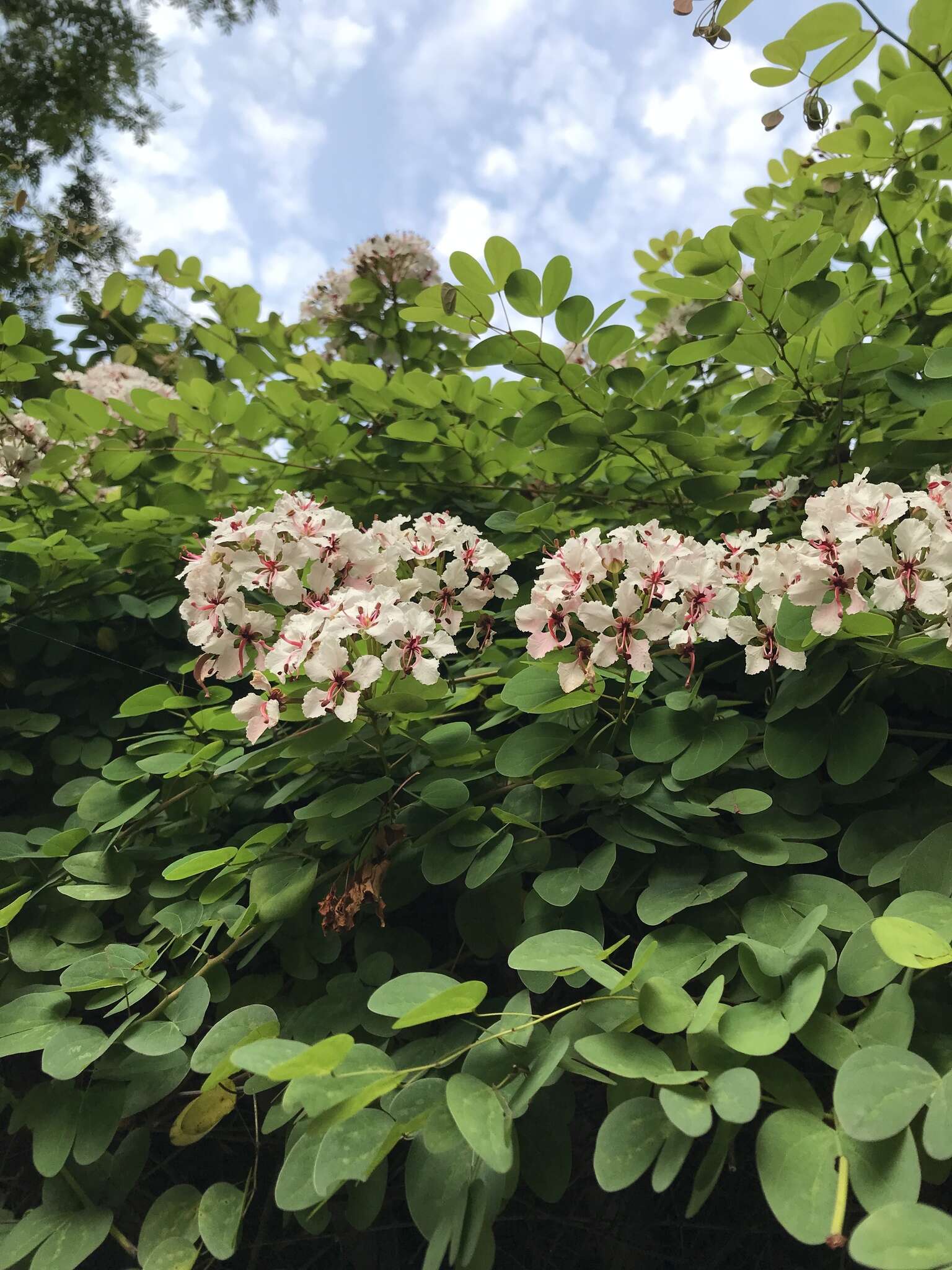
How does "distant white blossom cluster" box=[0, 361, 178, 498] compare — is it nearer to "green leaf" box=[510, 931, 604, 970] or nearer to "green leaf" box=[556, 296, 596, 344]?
"green leaf" box=[556, 296, 596, 344]

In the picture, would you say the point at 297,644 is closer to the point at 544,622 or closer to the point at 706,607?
the point at 544,622

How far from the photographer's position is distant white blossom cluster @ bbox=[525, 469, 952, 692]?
71 cm

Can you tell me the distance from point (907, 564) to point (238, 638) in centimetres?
70

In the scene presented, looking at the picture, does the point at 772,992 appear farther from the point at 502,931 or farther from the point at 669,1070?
the point at 502,931

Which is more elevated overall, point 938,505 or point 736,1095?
point 938,505

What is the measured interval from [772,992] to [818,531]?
1.39 feet

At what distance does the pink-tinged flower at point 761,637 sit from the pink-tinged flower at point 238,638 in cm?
52

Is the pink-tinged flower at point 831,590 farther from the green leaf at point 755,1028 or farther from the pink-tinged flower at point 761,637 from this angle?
the green leaf at point 755,1028

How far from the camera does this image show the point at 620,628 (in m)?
0.81

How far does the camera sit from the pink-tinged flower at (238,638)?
2.92ft

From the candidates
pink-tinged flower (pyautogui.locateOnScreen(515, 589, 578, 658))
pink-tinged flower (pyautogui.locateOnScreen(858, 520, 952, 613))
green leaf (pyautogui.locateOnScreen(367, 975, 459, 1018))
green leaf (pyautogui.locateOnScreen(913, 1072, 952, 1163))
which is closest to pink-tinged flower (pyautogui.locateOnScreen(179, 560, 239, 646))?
pink-tinged flower (pyautogui.locateOnScreen(515, 589, 578, 658))

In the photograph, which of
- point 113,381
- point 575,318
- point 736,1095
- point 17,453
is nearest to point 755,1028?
point 736,1095

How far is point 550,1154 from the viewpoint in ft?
2.06

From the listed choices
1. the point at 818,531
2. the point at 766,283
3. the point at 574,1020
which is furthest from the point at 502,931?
the point at 766,283
